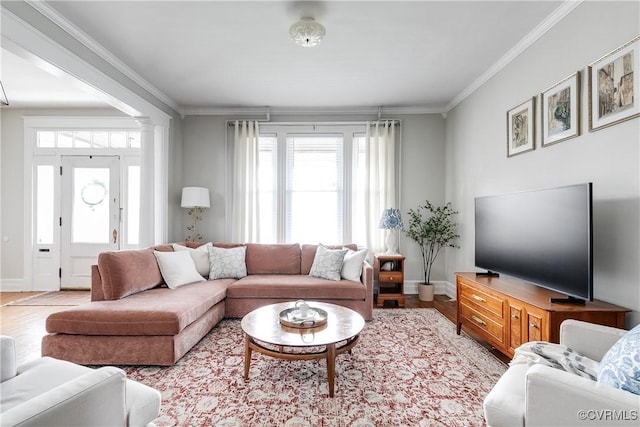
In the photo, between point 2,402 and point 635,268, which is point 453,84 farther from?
point 2,402

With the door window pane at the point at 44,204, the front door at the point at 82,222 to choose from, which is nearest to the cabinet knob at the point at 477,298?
the front door at the point at 82,222

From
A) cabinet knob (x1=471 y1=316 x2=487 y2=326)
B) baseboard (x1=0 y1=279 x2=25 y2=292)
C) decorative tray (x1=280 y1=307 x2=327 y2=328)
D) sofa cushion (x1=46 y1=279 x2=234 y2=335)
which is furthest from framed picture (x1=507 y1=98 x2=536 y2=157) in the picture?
baseboard (x1=0 y1=279 x2=25 y2=292)

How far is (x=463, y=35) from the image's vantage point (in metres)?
2.76

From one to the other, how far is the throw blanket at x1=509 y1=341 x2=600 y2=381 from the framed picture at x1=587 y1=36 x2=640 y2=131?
4.92 ft

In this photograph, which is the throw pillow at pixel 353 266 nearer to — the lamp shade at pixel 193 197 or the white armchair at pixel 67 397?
the lamp shade at pixel 193 197

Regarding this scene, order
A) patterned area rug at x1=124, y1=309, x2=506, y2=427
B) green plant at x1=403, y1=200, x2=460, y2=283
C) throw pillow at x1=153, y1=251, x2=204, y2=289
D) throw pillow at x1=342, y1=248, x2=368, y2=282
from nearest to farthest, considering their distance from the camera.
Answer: patterned area rug at x1=124, y1=309, x2=506, y2=427 → throw pillow at x1=153, y1=251, x2=204, y2=289 → throw pillow at x1=342, y1=248, x2=368, y2=282 → green plant at x1=403, y1=200, x2=460, y2=283

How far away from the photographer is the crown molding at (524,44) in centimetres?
233

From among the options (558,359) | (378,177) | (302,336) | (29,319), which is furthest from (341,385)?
(29,319)

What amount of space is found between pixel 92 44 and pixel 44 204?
333cm

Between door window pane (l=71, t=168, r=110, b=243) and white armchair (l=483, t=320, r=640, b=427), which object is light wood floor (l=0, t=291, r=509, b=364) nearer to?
door window pane (l=71, t=168, r=110, b=243)

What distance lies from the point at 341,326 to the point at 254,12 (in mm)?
2607

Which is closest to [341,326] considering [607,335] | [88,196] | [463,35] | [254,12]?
[607,335]

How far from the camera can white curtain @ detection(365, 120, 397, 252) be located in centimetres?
462

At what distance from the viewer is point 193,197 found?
14.3ft
